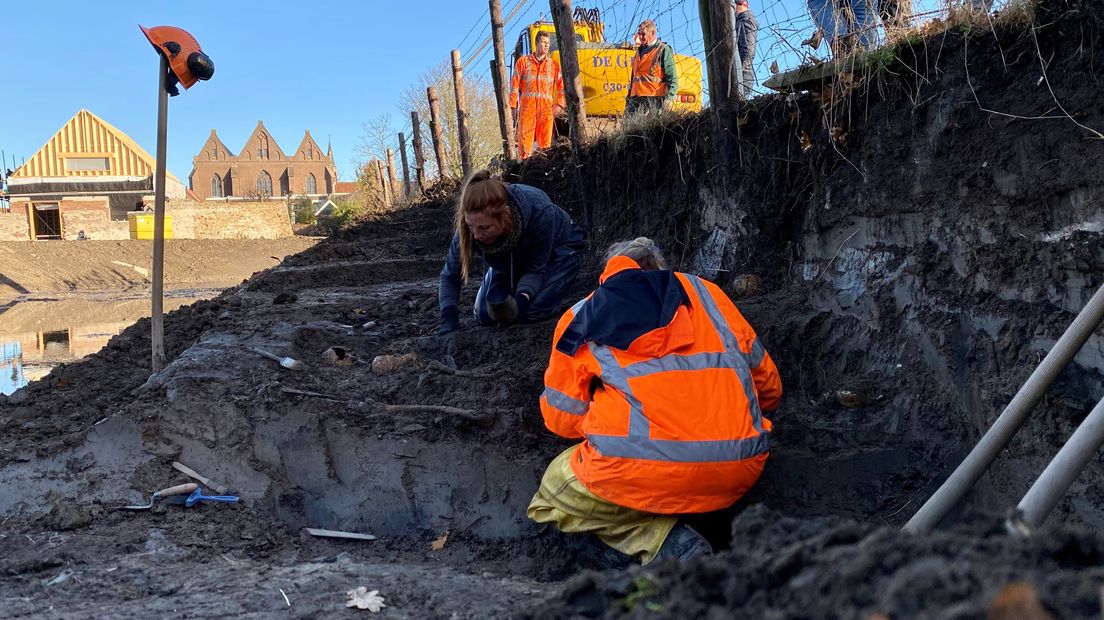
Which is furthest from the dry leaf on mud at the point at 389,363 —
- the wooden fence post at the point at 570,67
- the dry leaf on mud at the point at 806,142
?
the wooden fence post at the point at 570,67

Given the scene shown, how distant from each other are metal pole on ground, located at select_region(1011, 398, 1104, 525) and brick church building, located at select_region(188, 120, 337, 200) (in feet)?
234

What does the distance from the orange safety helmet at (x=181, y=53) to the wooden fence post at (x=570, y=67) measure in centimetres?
300

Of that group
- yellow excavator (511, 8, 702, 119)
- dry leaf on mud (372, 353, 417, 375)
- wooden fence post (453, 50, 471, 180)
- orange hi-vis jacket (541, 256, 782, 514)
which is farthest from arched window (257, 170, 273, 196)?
orange hi-vis jacket (541, 256, 782, 514)

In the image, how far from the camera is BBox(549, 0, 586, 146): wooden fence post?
6.78 m

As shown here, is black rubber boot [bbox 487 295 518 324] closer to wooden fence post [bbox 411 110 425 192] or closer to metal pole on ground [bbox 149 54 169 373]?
metal pole on ground [bbox 149 54 169 373]

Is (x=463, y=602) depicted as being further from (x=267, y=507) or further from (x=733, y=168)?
(x=733, y=168)

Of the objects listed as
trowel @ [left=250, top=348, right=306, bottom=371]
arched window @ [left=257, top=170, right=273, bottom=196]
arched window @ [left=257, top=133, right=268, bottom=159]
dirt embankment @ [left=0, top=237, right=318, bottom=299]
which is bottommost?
trowel @ [left=250, top=348, right=306, bottom=371]

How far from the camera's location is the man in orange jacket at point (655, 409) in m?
2.72

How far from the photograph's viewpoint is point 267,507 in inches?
147

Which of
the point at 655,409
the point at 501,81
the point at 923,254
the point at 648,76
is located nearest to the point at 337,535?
the point at 655,409

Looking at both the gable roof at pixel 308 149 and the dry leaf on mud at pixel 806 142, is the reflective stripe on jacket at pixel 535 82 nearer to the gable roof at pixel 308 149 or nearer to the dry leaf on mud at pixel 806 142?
the dry leaf on mud at pixel 806 142

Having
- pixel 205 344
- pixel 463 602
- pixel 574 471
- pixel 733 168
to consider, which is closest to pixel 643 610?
pixel 463 602

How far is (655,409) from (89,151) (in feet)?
159

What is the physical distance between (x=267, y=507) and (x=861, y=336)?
9.94ft
